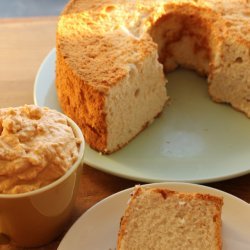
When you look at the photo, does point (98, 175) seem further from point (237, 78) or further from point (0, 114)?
point (237, 78)

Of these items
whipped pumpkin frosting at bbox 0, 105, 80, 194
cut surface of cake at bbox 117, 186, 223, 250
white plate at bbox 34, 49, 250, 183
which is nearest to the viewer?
whipped pumpkin frosting at bbox 0, 105, 80, 194

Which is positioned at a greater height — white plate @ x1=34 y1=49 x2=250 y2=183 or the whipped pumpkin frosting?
the whipped pumpkin frosting

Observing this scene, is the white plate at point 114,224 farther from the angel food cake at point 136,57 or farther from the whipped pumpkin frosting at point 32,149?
the angel food cake at point 136,57

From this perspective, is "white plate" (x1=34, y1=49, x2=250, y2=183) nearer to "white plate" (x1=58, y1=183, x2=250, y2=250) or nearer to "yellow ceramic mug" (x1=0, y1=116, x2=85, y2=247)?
"white plate" (x1=58, y1=183, x2=250, y2=250)

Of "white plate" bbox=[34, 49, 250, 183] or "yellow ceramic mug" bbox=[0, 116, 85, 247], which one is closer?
"yellow ceramic mug" bbox=[0, 116, 85, 247]

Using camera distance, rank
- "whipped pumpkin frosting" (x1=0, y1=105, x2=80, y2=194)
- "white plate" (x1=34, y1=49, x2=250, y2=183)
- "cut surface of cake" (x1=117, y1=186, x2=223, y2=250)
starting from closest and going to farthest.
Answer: "whipped pumpkin frosting" (x1=0, y1=105, x2=80, y2=194), "cut surface of cake" (x1=117, y1=186, x2=223, y2=250), "white plate" (x1=34, y1=49, x2=250, y2=183)

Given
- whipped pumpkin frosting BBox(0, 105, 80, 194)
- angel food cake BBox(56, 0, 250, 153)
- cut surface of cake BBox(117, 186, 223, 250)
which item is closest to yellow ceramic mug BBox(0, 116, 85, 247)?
whipped pumpkin frosting BBox(0, 105, 80, 194)

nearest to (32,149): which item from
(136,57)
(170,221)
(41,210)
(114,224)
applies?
(41,210)

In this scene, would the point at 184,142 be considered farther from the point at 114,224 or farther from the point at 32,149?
the point at 32,149
